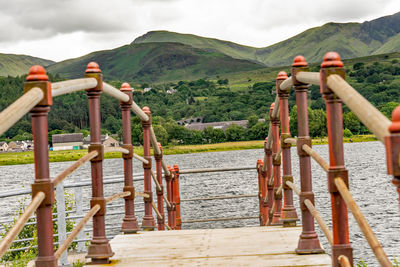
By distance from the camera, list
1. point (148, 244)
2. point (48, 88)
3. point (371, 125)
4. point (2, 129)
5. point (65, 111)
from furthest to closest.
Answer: point (65, 111), point (148, 244), point (48, 88), point (2, 129), point (371, 125)

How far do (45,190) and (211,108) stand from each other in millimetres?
149872

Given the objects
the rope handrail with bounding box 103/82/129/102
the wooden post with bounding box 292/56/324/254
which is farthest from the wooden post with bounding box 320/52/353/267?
the rope handrail with bounding box 103/82/129/102

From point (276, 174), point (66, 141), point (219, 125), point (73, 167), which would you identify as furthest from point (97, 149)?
point (66, 141)

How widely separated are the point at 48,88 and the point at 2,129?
68cm

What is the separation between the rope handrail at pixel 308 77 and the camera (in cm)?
312

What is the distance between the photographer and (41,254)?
274 cm

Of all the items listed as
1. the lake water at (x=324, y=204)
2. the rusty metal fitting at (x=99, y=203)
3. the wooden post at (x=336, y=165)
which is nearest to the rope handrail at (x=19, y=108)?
the rusty metal fitting at (x=99, y=203)

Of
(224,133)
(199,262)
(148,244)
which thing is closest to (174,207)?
(148,244)

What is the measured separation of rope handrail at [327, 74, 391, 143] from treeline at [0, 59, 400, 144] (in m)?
85.0

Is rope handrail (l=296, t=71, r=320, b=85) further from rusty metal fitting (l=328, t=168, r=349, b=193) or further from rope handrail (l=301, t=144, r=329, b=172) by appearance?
rusty metal fitting (l=328, t=168, r=349, b=193)

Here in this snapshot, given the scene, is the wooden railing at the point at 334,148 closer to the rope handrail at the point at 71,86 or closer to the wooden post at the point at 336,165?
the wooden post at the point at 336,165

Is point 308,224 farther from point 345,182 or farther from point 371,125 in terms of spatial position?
point 371,125

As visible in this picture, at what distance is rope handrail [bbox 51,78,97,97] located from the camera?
112 inches

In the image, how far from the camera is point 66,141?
133m
